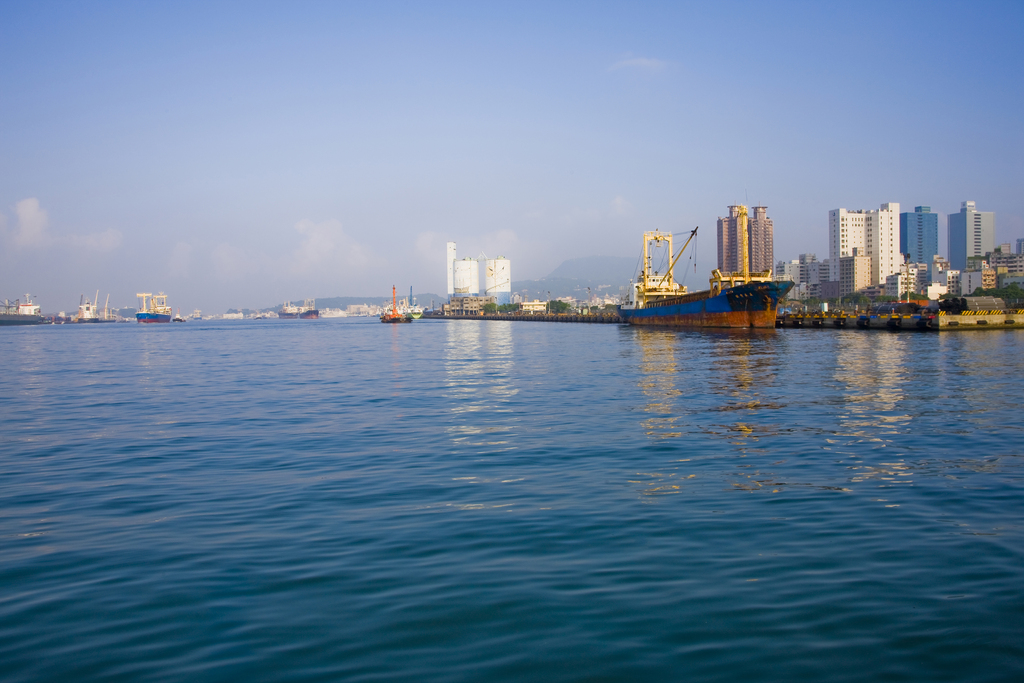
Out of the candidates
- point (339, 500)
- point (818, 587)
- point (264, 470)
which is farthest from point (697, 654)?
point (264, 470)

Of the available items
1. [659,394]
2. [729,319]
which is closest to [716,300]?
[729,319]

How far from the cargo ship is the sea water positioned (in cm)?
5062

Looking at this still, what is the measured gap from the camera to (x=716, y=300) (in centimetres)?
7088

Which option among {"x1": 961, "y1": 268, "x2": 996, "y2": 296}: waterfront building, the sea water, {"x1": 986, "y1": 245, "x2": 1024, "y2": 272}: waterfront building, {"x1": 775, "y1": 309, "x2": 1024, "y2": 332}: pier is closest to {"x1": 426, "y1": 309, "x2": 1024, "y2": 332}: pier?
{"x1": 775, "y1": 309, "x2": 1024, "y2": 332}: pier

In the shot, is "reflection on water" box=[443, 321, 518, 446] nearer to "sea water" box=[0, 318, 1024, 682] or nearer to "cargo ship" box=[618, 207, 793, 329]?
"sea water" box=[0, 318, 1024, 682]

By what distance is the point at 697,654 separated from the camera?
487 centimetres

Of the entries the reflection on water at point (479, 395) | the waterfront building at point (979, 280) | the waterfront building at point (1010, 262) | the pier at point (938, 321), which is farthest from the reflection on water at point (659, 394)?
the waterfront building at point (1010, 262)

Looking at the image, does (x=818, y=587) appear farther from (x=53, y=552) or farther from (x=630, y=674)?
(x=53, y=552)

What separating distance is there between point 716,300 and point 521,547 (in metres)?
67.4

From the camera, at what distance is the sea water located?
491 cm

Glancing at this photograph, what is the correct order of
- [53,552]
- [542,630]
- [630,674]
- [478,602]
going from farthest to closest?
[53,552]
[478,602]
[542,630]
[630,674]

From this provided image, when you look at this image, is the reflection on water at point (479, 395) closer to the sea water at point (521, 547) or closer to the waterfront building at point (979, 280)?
the sea water at point (521, 547)

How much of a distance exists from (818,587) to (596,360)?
1221 inches

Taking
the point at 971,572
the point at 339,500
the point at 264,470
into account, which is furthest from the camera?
the point at 264,470
